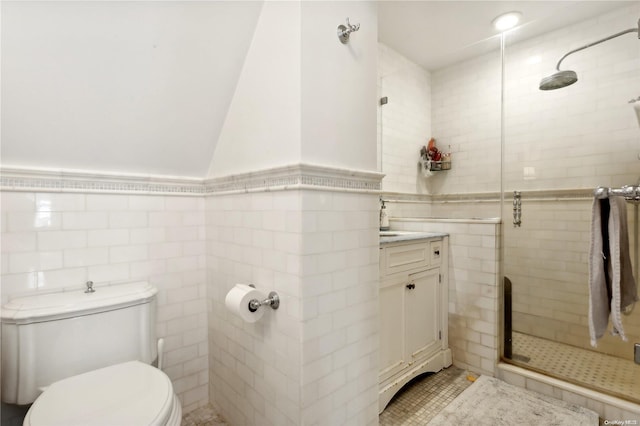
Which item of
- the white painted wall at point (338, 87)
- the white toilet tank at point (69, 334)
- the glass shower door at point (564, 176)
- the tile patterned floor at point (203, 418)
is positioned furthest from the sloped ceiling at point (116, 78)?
the glass shower door at point (564, 176)

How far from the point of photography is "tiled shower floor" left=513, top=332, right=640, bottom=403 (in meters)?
1.74

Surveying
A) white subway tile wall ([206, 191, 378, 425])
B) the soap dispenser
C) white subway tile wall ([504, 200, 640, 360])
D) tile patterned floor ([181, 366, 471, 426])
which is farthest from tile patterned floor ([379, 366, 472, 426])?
the soap dispenser

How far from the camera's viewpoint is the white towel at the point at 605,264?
1.25 m

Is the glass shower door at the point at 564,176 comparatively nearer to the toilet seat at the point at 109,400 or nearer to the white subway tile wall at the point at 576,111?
the white subway tile wall at the point at 576,111

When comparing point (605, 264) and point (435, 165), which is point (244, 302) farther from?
point (435, 165)

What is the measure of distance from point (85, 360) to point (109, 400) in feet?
1.08

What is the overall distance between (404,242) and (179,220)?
1316mm

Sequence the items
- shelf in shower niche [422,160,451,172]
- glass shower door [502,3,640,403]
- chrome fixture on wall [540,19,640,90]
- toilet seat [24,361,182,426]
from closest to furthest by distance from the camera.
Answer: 1. toilet seat [24,361,182,426]
2. glass shower door [502,3,640,403]
3. chrome fixture on wall [540,19,640,90]
4. shelf in shower niche [422,160,451,172]

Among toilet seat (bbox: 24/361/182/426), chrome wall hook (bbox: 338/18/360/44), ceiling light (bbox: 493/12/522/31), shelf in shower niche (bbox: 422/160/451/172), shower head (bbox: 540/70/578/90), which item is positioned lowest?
toilet seat (bbox: 24/361/182/426)

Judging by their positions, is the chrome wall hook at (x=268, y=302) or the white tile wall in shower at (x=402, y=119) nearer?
the chrome wall hook at (x=268, y=302)

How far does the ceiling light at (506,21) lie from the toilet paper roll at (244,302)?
2.54 m

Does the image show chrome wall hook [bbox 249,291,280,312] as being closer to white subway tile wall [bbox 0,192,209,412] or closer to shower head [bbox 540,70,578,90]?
white subway tile wall [bbox 0,192,209,412]

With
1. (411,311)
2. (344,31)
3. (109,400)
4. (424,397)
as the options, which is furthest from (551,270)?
(109,400)

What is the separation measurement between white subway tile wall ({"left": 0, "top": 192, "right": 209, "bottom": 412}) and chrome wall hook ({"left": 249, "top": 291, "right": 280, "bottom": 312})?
2.21ft
